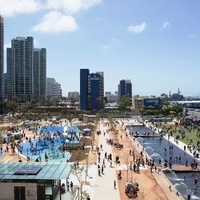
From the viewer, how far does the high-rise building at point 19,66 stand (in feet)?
582

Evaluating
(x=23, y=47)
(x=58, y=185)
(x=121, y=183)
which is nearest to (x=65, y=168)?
(x=58, y=185)

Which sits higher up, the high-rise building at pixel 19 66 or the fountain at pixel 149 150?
the high-rise building at pixel 19 66

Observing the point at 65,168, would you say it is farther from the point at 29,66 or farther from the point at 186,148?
the point at 29,66

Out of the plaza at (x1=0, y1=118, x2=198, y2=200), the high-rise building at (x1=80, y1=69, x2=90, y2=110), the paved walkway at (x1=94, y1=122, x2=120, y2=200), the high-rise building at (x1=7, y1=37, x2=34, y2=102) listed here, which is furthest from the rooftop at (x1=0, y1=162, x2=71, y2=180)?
the high-rise building at (x1=7, y1=37, x2=34, y2=102)

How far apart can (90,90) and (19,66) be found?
2059 inches

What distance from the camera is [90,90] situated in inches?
5738

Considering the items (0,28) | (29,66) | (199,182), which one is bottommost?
(199,182)

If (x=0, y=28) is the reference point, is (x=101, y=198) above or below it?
below

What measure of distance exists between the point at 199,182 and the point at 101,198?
12.2 metres

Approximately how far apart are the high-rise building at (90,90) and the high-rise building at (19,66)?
4396cm

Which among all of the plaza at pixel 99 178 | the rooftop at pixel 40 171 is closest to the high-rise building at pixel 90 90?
the plaza at pixel 99 178

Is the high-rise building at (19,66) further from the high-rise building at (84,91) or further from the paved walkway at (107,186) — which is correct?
the paved walkway at (107,186)

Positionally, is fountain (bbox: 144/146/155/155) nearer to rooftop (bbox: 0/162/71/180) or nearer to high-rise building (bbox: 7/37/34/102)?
rooftop (bbox: 0/162/71/180)

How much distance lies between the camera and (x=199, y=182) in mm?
35062
